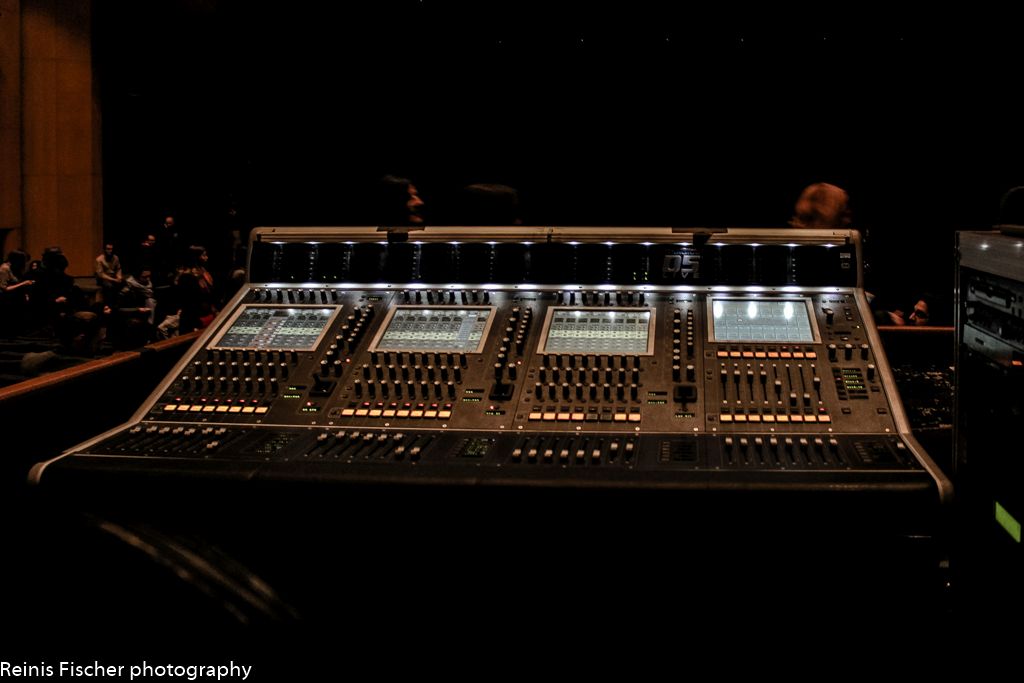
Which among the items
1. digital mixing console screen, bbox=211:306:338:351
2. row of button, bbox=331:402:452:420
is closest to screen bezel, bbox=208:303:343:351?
digital mixing console screen, bbox=211:306:338:351

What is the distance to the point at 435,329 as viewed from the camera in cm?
260

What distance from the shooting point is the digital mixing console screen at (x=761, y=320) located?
2.46 metres

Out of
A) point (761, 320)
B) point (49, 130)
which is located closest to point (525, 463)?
point (761, 320)

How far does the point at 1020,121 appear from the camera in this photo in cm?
670

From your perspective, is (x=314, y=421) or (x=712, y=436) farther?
(x=314, y=421)

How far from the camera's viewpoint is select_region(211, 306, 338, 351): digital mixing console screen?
2609 mm

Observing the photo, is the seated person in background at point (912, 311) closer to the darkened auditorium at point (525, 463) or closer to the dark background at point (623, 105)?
the dark background at point (623, 105)

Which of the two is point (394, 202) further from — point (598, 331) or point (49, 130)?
point (49, 130)

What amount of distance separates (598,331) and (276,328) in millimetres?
977

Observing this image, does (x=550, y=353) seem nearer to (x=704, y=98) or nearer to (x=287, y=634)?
(x=287, y=634)

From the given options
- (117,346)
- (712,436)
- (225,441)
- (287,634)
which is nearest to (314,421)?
(225,441)

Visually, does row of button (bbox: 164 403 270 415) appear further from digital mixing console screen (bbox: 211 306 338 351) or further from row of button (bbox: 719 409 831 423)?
row of button (bbox: 719 409 831 423)

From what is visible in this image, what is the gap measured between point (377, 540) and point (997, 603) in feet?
4.55

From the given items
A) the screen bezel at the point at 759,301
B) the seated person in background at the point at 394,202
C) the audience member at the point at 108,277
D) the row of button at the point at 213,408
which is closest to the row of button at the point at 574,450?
the screen bezel at the point at 759,301
